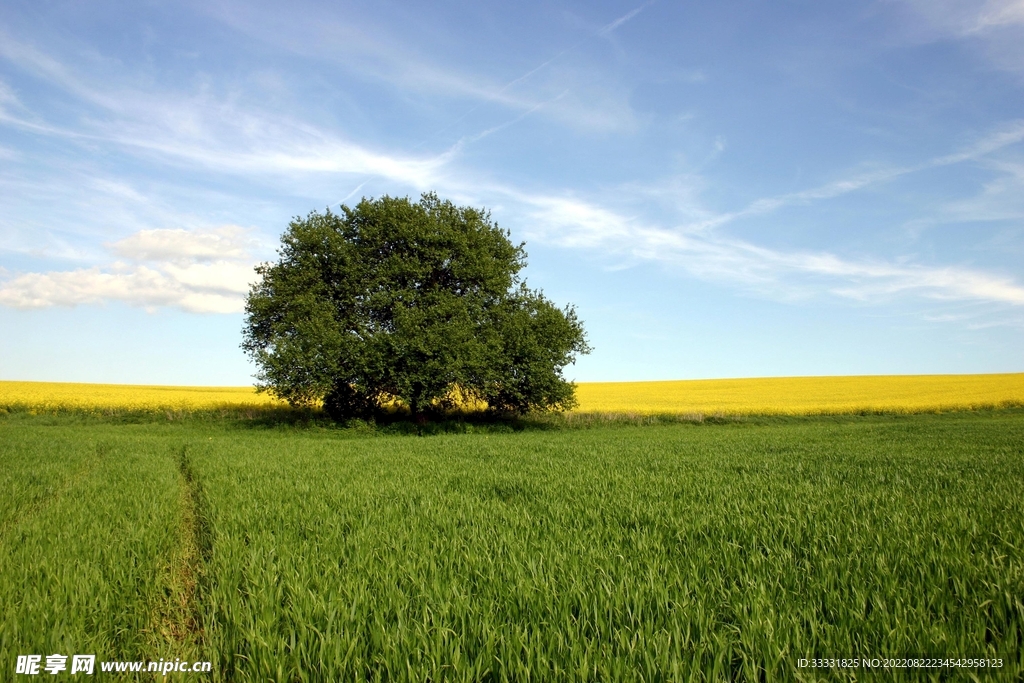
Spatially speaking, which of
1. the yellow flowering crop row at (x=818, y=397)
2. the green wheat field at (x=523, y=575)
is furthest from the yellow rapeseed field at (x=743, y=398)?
the green wheat field at (x=523, y=575)

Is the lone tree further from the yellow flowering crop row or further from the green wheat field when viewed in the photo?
the green wheat field

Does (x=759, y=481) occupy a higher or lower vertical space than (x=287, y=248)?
lower

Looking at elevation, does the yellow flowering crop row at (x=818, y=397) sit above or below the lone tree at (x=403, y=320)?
below

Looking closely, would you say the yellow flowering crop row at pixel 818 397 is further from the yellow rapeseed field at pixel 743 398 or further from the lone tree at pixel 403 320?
the lone tree at pixel 403 320

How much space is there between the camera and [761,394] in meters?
55.5

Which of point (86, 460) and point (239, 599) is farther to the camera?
point (86, 460)

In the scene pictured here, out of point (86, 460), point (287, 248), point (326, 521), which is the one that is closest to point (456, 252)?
point (287, 248)

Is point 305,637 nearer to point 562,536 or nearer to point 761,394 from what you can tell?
point 562,536

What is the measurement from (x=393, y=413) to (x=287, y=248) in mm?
12126

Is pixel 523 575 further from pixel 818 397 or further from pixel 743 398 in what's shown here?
pixel 818 397

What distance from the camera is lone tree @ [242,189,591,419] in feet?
102

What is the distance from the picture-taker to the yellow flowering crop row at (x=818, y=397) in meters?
40.9

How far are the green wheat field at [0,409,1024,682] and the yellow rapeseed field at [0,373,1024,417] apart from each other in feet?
95.7

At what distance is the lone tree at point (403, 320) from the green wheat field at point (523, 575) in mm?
19548
